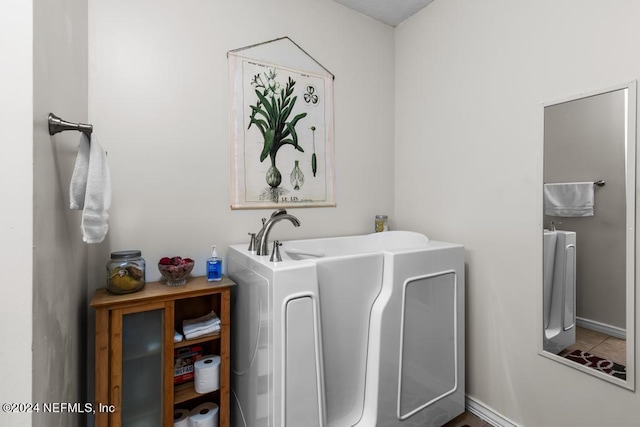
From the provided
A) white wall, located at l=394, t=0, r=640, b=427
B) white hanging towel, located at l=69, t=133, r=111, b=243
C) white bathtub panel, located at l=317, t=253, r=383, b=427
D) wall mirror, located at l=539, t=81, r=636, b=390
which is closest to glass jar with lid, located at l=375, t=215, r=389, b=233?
white wall, located at l=394, t=0, r=640, b=427

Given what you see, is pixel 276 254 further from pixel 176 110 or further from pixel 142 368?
pixel 176 110

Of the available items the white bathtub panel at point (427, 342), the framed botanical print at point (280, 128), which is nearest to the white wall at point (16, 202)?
the framed botanical print at point (280, 128)

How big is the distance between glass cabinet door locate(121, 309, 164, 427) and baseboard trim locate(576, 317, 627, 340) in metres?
1.89

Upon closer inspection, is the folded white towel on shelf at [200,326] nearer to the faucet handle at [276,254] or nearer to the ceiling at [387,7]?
the faucet handle at [276,254]

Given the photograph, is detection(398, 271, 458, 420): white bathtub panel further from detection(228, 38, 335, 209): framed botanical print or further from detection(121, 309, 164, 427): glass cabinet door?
detection(121, 309, 164, 427): glass cabinet door

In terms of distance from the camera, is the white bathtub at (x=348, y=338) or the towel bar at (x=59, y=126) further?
the white bathtub at (x=348, y=338)

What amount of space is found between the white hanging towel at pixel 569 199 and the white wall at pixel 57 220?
6.31 feet

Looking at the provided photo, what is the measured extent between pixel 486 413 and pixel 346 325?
1117 mm

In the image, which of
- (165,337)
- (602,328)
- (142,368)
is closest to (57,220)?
(165,337)

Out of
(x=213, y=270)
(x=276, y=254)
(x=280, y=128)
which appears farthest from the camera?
(x=280, y=128)

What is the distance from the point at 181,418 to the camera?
54.7 inches

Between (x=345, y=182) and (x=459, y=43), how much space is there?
1121mm

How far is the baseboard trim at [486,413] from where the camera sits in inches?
63.4

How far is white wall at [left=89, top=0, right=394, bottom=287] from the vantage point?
4.66 feet
